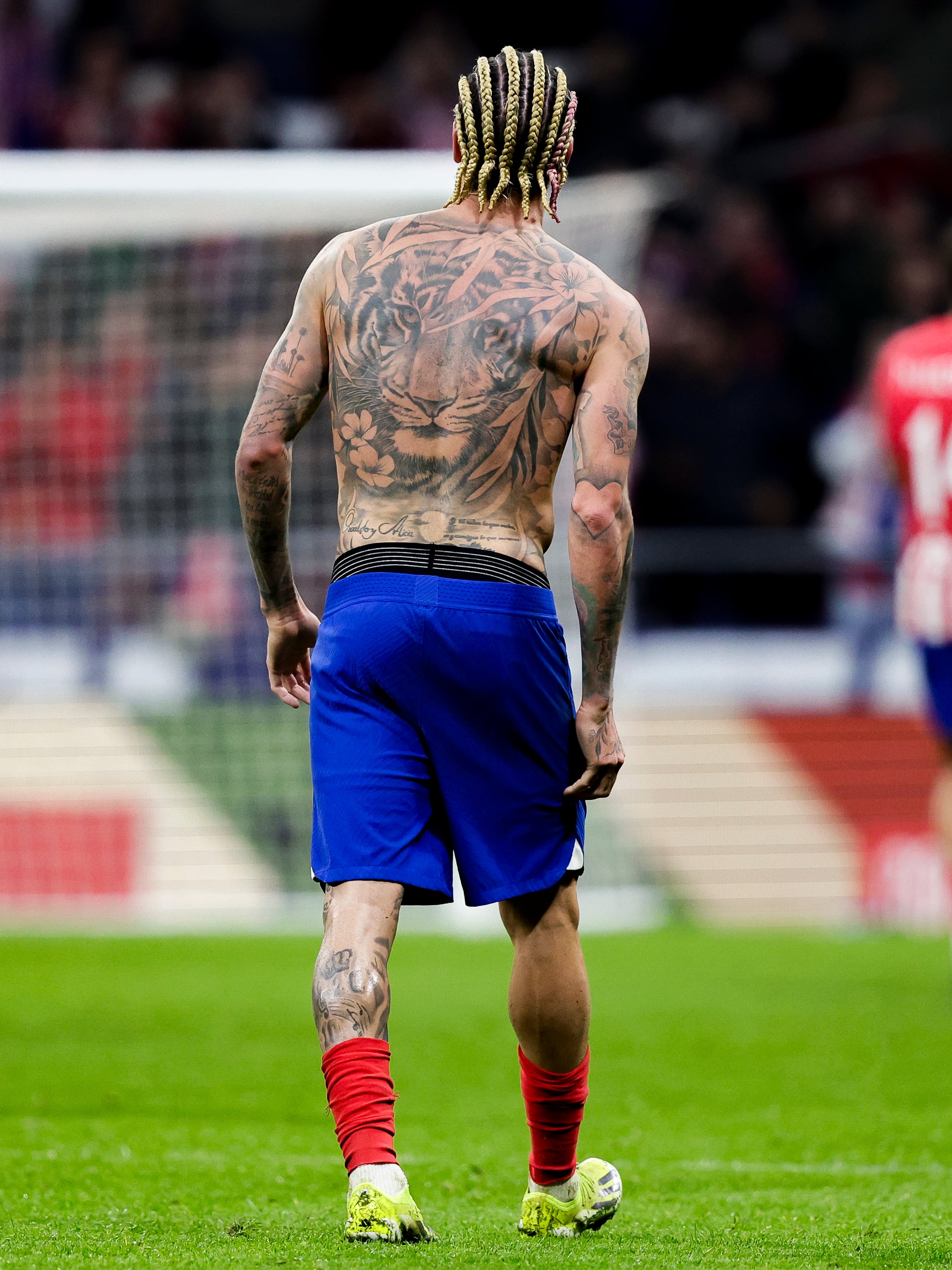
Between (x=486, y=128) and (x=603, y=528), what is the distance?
790mm

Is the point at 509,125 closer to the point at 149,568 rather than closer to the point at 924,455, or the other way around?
Result: the point at 924,455

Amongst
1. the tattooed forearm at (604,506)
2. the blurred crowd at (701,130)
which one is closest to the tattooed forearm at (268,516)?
the tattooed forearm at (604,506)

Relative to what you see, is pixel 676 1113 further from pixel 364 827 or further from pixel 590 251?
pixel 590 251

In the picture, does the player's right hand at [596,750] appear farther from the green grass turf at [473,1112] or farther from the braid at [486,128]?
the braid at [486,128]

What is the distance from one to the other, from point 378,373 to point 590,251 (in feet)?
23.1

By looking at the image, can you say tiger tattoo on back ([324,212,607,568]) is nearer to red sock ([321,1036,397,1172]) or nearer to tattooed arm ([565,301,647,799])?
tattooed arm ([565,301,647,799])

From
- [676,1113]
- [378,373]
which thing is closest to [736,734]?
[676,1113]

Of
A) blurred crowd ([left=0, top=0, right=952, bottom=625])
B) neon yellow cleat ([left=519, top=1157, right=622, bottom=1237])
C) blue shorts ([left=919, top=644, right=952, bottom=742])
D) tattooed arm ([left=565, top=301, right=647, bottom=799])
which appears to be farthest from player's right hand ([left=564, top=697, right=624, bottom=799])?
blurred crowd ([left=0, top=0, right=952, bottom=625])

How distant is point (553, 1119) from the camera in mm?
3572

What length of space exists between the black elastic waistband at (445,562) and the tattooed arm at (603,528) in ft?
0.40

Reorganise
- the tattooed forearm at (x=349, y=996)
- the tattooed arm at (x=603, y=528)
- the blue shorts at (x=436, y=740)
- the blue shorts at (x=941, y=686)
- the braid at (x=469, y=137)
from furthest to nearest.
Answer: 1. the blue shorts at (x=941, y=686)
2. the braid at (x=469, y=137)
3. the tattooed arm at (x=603, y=528)
4. the blue shorts at (x=436, y=740)
5. the tattooed forearm at (x=349, y=996)

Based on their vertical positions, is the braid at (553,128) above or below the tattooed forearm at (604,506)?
above

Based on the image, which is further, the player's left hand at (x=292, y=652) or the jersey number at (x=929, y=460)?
the jersey number at (x=929, y=460)

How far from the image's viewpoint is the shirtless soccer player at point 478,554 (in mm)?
3434
